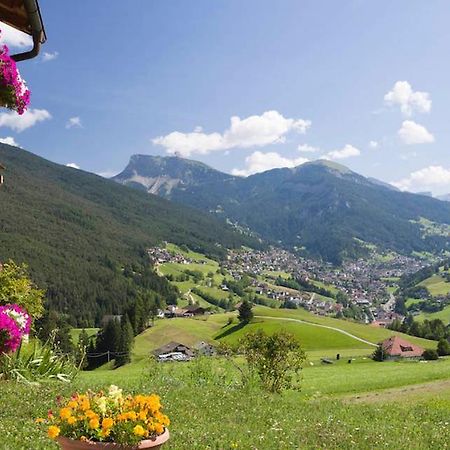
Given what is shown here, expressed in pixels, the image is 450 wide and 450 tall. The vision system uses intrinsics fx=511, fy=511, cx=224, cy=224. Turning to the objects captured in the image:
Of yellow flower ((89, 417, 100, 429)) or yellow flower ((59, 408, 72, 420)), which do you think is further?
yellow flower ((59, 408, 72, 420))

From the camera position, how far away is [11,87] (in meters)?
7.67

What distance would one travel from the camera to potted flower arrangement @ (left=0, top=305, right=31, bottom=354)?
1505 centimetres

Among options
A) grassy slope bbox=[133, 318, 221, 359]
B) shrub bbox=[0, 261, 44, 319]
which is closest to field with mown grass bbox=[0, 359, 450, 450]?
shrub bbox=[0, 261, 44, 319]

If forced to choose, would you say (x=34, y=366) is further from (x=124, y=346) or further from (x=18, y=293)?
(x=124, y=346)

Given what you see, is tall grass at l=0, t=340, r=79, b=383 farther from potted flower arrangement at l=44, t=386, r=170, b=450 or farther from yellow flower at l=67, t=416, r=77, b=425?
yellow flower at l=67, t=416, r=77, b=425

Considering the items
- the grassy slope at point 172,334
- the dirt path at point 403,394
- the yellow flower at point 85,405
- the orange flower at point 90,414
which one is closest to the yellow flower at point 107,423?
the orange flower at point 90,414

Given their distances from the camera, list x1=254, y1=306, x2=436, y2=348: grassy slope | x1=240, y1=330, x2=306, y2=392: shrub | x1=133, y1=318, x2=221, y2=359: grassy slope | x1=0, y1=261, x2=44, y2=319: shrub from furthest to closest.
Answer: x1=133, y1=318, x2=221, y2=359: grassy slope, x1=254, y1=306, x2=436, y2=348: grassy slope, x1=240, y1=330, x2=306, y2=392: shrub, x1=0, y1=261, x2=44, y2=319: shrub

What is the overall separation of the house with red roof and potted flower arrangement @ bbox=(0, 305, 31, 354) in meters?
71.3

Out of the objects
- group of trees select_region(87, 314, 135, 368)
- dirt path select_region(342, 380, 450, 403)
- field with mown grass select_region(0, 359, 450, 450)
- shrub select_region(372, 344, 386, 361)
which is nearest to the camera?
field with mown grass select_region(0, 359, 450, 450)

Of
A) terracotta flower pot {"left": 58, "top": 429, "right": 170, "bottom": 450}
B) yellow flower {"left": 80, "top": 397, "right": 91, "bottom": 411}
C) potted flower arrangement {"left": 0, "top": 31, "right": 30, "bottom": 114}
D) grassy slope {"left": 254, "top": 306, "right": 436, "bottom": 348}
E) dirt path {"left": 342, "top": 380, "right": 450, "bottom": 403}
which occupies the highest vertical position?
potted flower arrangement {"left": 0, "top": 31, "right": 30, "bottom": 114}

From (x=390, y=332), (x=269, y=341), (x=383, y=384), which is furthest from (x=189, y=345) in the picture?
(x=269, y=341)

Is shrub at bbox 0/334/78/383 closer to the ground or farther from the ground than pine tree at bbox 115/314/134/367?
farther from the ground

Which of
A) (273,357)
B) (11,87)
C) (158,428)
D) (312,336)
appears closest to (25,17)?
(11,87)

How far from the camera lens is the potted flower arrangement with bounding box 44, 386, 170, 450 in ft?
22.1
